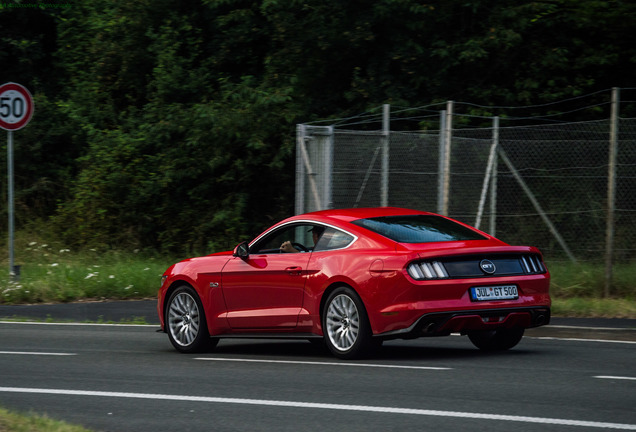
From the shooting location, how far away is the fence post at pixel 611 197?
1447 centimetres

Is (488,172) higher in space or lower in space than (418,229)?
higher

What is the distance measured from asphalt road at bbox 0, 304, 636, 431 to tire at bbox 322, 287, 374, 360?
142 mm

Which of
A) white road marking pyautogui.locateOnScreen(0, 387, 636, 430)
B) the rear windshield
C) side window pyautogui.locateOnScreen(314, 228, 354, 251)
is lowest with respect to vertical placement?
white road marking pyautogui.locateOnScreen(0, 387, 636, 430)

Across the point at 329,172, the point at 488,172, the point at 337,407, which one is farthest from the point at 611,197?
the point at 337,407

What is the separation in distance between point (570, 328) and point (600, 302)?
1842mm

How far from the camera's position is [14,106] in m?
18.4

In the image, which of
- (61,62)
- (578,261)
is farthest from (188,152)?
(578,261)

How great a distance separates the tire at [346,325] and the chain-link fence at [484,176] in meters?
6.07

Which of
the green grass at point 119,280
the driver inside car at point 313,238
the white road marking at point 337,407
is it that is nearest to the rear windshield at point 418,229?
the driver inside car at point 313,238

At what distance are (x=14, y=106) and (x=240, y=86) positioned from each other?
6.01m

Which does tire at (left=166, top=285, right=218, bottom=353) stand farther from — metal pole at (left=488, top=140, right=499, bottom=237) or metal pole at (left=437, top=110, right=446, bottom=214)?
metal pole at (left=488, top=140, right=499, bottom=237)

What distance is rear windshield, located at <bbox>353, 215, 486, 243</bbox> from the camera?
31.4ft

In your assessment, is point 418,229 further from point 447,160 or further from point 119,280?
point 119,280

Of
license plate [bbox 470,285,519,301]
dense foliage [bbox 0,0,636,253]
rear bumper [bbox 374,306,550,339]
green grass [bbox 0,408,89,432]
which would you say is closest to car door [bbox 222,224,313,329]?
rear bumper [bbox 374,306,550,339]
